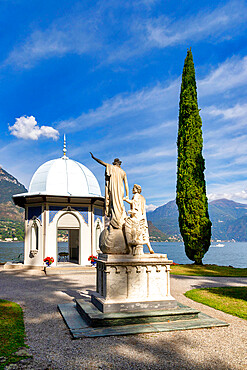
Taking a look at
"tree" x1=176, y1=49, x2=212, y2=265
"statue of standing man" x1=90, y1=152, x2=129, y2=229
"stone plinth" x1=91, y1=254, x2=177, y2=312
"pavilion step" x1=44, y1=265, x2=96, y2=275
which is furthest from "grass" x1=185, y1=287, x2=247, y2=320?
"tree" x1=176, y1=49, x2=212, y2=265

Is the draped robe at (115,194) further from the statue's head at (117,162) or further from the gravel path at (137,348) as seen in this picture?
the gravel path at (137,348)

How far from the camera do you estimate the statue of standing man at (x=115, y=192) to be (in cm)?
755

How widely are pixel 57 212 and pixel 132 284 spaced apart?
1133cm

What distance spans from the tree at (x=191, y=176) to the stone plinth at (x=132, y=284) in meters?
14.7

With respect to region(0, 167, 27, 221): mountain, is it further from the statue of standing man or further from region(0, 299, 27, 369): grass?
the statue of standing man

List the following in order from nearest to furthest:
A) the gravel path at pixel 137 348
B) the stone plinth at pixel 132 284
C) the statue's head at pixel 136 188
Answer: the gravel path at pixel 137 348
the stone plinth at pixel 132 284
the statue's head at pixel 136 188

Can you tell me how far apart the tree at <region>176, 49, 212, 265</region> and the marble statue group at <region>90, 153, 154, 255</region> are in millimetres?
14320

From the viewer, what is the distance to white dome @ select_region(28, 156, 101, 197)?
1788 centimetres

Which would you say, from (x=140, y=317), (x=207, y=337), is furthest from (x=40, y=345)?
(x=207, y=337)

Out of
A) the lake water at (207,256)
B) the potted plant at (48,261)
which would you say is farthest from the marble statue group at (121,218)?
the lake water at (207,256)

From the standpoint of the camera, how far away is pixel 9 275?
1521cm

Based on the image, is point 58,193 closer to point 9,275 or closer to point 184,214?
point 9,275

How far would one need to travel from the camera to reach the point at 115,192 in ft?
25.4

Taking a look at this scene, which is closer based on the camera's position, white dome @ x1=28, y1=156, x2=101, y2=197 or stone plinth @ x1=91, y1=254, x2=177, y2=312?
stone plinth @ x1=91, y1=254, x2=177, y2=312
